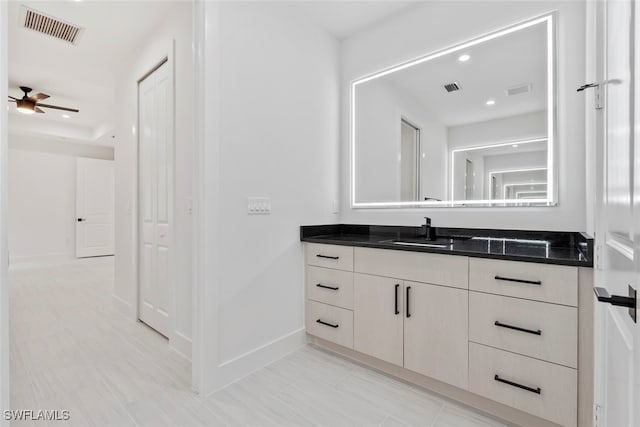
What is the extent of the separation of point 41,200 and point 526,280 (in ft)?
26.6

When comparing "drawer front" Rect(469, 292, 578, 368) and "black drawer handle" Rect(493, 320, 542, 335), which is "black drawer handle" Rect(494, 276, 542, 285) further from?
"black drawer handle" Rect(493, 320, 542, 335)

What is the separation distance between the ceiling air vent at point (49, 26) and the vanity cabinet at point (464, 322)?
304cm

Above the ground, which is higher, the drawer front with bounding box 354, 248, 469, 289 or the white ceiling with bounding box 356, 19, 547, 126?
the white ceiling with bounding box 356, 19, 547, 126

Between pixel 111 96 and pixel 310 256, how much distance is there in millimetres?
4386

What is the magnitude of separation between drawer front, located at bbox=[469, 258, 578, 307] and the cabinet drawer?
0.82 metres

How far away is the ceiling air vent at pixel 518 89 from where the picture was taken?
195 cm

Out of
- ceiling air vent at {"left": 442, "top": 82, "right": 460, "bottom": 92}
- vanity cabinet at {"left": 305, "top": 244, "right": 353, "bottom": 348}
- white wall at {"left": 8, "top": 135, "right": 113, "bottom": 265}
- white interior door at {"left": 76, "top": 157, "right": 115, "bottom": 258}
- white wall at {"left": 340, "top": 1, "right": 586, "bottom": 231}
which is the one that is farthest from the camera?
white interior door at {"left": 76, "top": 157, "right": 115, "bottom": 258}

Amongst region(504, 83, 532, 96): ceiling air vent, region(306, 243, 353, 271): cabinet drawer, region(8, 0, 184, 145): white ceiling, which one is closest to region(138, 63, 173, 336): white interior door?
region(8, 0, 184, 145): white ceiling

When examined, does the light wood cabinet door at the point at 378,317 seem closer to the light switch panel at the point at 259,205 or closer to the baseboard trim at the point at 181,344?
the light switch panel at the point at 259,205

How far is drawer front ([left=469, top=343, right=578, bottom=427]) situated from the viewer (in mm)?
1317

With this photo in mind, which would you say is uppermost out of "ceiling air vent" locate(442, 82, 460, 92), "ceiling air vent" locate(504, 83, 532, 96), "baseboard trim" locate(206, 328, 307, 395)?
"ceiling air vent" locate(442, 82, 460, 92)

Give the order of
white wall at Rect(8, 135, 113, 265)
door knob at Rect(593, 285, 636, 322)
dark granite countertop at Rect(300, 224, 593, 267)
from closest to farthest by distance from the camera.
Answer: door knob at Rect(593, 285, 636, 322), dark granite countertop at Rect(300, 224, 593, 267), white wall at Rect(8, 135, 113, 265)

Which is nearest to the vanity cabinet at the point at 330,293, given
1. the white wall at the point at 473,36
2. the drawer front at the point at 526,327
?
the white wall at the point at 473,36

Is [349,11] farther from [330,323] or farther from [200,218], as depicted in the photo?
[330,323]
